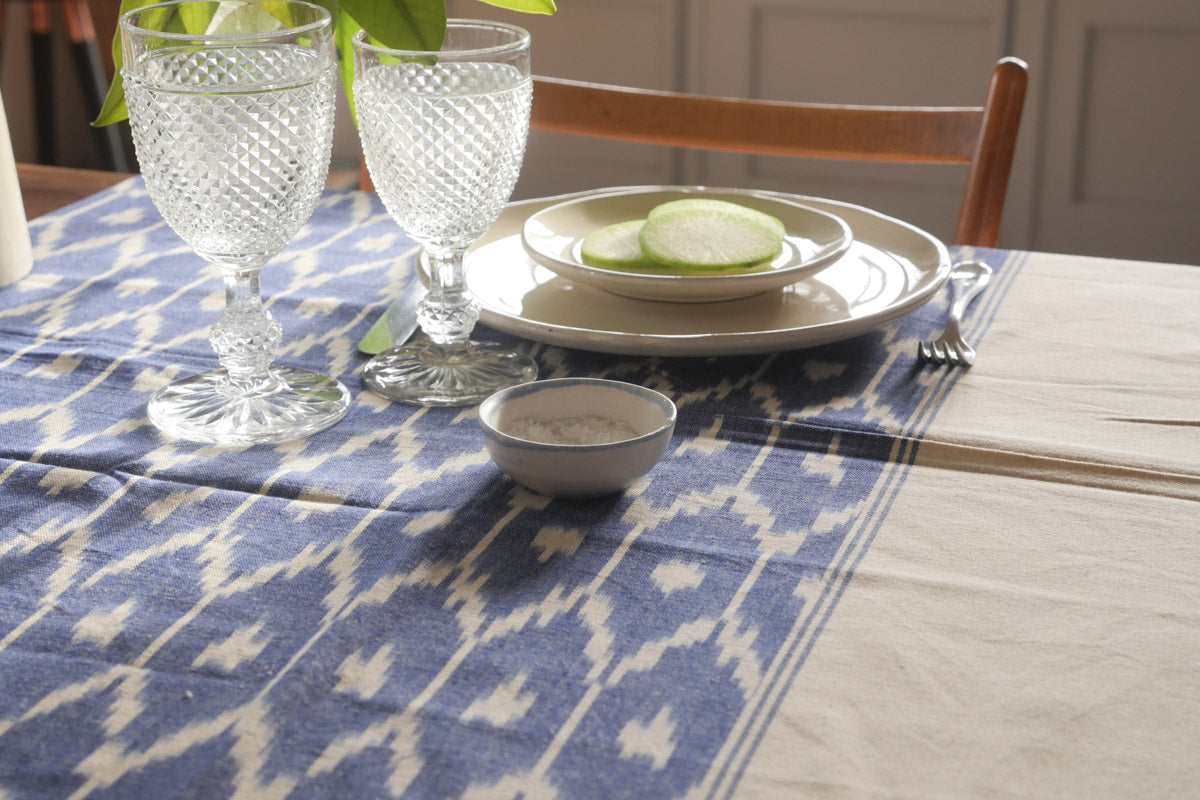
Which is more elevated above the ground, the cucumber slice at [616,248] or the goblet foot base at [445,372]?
the cucumber slice at [616,248]

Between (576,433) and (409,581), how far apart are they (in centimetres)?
13

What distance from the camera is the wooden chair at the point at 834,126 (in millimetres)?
1146

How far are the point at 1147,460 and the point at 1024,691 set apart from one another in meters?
0.24

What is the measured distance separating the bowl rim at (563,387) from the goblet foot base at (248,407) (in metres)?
0.12

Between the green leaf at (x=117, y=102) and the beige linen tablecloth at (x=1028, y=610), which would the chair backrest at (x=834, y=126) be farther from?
the green leaf at (x=117, y=102)

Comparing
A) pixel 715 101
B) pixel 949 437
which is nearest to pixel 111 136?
pixel 715 101

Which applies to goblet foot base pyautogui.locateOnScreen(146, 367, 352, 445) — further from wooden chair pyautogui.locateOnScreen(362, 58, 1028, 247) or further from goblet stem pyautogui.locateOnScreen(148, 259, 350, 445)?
wooden chair pyautogui.locateOnScreen(362, 58, 1028, 247)

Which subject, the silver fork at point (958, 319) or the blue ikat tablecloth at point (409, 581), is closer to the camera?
the blue ikat tablecloth at point (409, 581)

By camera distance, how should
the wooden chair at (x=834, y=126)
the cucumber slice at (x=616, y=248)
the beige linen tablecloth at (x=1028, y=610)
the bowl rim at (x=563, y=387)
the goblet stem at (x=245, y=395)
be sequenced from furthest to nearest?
the wooden chair at (x=834, y=126) → the cucumber slice at (x=616, y=248) → the goblet stem at (x=245, y=395) → the bowl rim at (x=563, y=387) → the beige linen tablecloth at (x=1028, y=610)

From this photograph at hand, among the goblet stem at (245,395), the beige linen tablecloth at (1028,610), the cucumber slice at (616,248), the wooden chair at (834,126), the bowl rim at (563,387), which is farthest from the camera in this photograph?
the wooden chair at (834,126)

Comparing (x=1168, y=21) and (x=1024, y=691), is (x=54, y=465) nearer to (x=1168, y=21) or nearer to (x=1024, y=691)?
(x=1024, y=691)

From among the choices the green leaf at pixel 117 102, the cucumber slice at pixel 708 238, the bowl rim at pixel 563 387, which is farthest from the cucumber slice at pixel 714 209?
the green leaf at pixel 117 102

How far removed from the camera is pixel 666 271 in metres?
0.80

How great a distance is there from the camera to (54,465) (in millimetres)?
653
